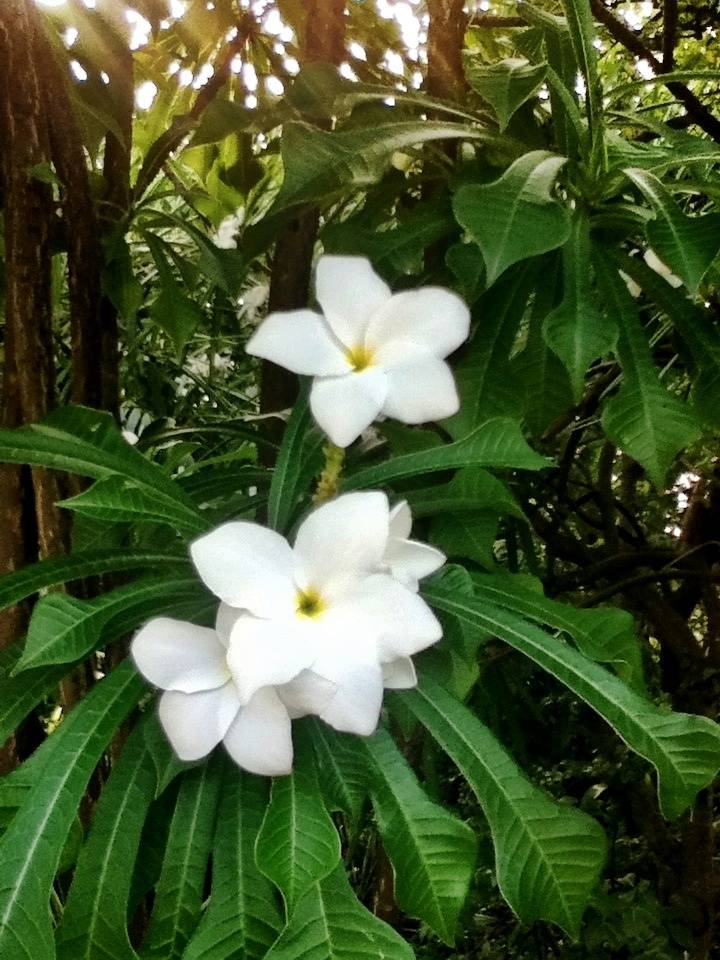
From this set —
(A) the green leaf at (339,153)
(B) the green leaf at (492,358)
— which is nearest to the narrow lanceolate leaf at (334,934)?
(B) the green leaf at (492,358)

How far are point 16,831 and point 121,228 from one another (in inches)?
22.1

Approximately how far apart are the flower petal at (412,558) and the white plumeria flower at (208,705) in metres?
0.09

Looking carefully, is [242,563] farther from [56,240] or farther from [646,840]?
[646,840]

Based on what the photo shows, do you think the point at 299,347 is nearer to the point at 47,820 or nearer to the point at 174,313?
the point at 47,820

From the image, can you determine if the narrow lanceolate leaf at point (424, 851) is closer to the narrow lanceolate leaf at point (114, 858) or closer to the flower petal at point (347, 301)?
the narrow lanceolate leaf at point (114, 858)

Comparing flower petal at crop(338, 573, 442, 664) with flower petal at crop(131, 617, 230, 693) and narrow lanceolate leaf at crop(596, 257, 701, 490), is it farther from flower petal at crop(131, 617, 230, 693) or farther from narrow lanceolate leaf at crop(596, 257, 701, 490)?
narrow lanceolate leaf at crop(596, 257, 701, 490)

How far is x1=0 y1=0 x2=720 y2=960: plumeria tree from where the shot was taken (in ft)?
1.50

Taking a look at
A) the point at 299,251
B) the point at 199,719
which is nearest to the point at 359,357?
the point at 199,719

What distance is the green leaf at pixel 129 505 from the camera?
484 mm

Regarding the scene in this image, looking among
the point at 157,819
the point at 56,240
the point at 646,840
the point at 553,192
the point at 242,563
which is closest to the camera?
the point at 242,563

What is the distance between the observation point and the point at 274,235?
0.75m

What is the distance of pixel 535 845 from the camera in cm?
48

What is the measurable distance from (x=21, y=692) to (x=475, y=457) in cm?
32

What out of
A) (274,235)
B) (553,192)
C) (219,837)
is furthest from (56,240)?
(219,837)
